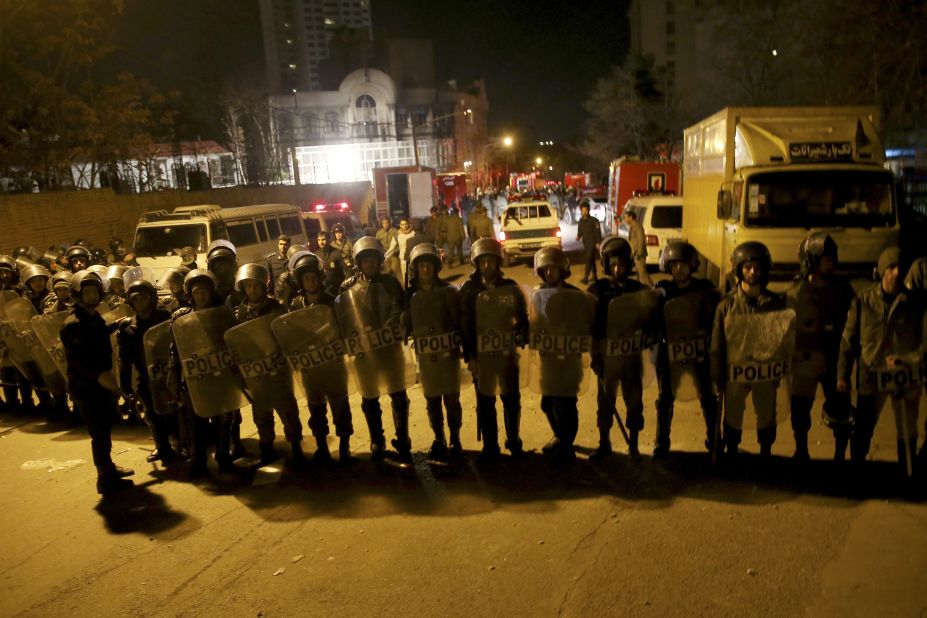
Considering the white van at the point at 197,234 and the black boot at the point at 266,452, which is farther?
the white van at the point at 197,234

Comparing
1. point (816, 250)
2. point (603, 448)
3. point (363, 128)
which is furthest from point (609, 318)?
point (363, 128)

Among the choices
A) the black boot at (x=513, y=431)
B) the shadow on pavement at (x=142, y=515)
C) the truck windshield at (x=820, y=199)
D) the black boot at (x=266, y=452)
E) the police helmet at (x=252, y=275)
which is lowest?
the shadow on pavement at (x=142, y=515)

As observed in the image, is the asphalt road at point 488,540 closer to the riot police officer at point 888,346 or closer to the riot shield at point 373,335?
the riot police officer at point 888,346

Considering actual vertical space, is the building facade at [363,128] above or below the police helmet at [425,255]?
above

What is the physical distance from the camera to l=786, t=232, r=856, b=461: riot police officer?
5.00 m

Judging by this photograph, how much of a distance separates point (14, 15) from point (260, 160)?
33297 millimetres

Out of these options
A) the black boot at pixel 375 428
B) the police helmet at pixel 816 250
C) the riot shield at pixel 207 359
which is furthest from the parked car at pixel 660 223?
the riot shield at pixel 207 359

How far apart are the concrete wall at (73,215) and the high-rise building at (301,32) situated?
61928 mm

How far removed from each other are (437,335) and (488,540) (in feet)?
5.69

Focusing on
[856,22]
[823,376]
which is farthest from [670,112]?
[823,376]

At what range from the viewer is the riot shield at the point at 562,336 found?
5.25 metres

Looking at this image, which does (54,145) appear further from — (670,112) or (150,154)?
(670,112)

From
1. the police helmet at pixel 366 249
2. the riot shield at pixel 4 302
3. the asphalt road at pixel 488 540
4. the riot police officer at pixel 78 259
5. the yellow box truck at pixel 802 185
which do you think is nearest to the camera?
the asphalt road at pixel 488 540

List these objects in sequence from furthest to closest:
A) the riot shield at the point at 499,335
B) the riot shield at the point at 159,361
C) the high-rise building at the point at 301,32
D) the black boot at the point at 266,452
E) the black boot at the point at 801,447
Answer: the high-rise building at the point at 301,32, the black boot at the point at 266,452, the riot shield at the point at 159,361, the riot shield at the point at 499,335, the black boot at the point at 801,447
